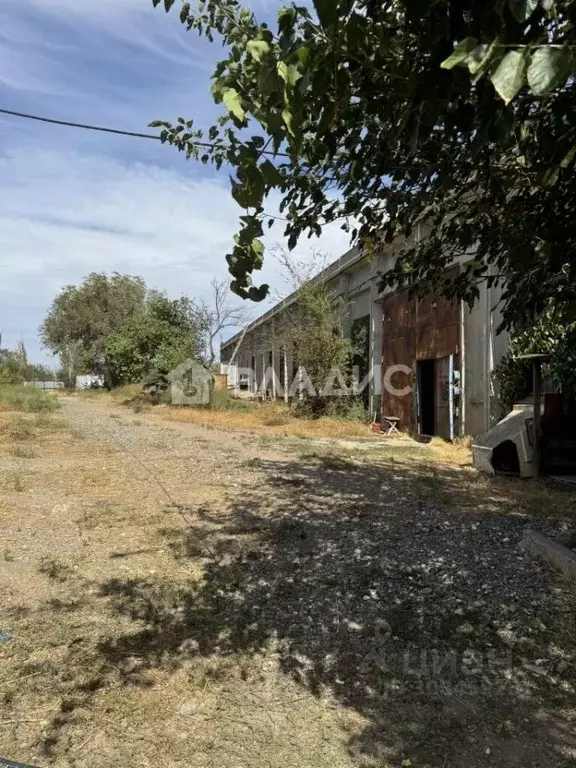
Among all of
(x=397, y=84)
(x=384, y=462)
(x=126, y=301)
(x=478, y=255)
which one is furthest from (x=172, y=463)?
(x=126, y=301)

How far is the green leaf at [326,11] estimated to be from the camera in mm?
1455

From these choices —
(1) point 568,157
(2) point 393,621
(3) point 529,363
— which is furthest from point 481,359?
(1) point 568,157

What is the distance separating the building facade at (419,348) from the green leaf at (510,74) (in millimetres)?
4919

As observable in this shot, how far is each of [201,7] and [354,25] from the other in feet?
5.05

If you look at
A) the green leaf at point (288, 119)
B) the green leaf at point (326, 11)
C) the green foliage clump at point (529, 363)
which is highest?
the green leaf at point (326, 11)

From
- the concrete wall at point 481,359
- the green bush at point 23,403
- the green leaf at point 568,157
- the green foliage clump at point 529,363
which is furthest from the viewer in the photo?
the green bush at point 23,403

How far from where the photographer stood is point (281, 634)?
3195mm

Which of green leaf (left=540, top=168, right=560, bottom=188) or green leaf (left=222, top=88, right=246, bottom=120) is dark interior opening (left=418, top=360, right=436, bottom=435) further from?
green leaf (left=222, top=88, right=246, bottom=120)

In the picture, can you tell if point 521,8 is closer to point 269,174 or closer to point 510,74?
point 510,74

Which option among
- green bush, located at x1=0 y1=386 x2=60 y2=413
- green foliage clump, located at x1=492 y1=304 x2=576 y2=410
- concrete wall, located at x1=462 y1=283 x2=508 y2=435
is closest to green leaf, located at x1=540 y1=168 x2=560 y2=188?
green foliage clump, located at x1=492 y1=304 x2=576 y2=410

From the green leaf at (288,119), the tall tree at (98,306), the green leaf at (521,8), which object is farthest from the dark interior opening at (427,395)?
the tall tree at (98,306)

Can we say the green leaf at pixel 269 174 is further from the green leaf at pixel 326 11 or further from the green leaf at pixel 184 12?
the green leaf at pixel 184 12

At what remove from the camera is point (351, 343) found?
55.7 ft

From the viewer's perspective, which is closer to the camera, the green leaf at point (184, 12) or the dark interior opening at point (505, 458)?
the green leaf at point (184, 12)
